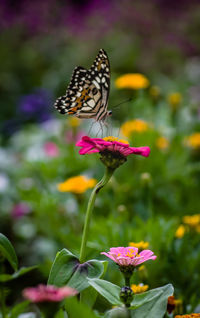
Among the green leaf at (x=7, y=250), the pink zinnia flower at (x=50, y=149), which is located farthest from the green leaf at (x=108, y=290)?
the pink zinnia flower at (x=50, y=149)

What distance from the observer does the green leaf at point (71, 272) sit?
0.62 metres

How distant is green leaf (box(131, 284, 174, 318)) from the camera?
0.62 m

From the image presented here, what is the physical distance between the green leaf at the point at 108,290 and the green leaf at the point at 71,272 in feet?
0.07

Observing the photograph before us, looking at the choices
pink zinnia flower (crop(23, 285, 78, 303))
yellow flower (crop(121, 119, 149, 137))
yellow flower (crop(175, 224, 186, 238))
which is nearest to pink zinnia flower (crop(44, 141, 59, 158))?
yellow flower (crop(121, 119, 149, 137))

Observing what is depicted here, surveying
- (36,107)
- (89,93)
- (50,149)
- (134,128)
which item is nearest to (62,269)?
(89,93)

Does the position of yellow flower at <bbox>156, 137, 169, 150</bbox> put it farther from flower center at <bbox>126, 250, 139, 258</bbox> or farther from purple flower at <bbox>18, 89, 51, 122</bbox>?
purple flower at <bbox>18, 89, 51, 122</bbox>

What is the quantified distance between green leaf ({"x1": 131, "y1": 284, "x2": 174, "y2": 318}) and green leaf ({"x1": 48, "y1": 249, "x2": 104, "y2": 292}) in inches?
2.5

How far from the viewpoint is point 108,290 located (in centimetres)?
61

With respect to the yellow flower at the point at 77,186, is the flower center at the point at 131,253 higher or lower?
lower

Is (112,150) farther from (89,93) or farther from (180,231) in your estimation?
(180,231)

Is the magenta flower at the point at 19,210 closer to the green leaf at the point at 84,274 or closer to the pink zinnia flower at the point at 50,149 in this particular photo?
the pink zinnia flower at the point at 50,149

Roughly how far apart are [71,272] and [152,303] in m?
0.12

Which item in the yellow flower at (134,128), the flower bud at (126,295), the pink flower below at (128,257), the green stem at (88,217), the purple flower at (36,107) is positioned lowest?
the flower bud at (126,295)

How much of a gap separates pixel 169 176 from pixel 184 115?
51 centimetres
